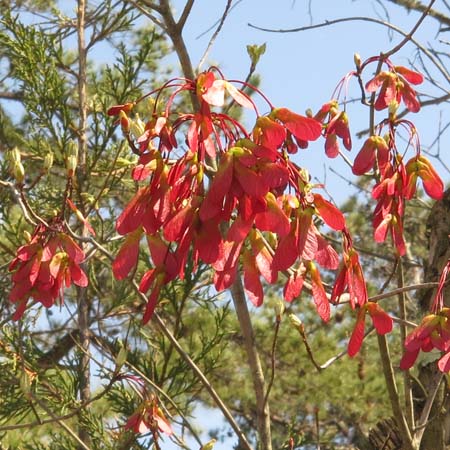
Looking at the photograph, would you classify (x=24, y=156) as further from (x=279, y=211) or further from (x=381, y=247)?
(x=381, y=247)

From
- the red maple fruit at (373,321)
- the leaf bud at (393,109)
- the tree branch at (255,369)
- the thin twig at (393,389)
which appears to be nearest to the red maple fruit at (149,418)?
the tree branch at (255,369)

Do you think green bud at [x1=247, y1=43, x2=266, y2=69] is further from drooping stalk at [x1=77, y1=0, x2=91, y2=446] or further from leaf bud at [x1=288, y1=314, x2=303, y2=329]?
drooping stalk at [x1=77, y1=0, x2=91, y2=446]

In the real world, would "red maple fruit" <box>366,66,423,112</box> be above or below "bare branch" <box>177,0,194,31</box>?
below

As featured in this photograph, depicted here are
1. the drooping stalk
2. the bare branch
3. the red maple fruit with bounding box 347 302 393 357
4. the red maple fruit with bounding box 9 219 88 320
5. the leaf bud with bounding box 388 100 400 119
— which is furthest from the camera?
the drooping stalk

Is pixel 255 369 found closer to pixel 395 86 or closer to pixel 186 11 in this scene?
pixel 395 86

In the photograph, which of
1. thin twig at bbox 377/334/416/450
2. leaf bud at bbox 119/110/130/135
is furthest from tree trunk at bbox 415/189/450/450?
leaf bud at bbox 119/110/130/135

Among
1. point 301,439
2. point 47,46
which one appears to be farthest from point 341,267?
point 47,46

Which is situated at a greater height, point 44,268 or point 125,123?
point 125,123

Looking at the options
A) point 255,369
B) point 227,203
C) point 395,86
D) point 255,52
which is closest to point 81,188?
point 255,52

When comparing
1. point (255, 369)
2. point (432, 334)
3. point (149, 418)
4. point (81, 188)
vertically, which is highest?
point (81, 188)

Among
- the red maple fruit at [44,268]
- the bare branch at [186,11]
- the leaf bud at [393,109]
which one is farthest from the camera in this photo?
the bare branch at [186,11]

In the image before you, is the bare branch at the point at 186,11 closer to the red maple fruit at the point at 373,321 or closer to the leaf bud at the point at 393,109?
the leaf bud at the point at 393,109

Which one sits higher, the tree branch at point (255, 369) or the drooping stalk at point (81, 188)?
the drooping stalk at point (81, 188)

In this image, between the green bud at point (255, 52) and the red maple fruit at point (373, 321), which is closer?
the red maple fruit at point (373, 321)
